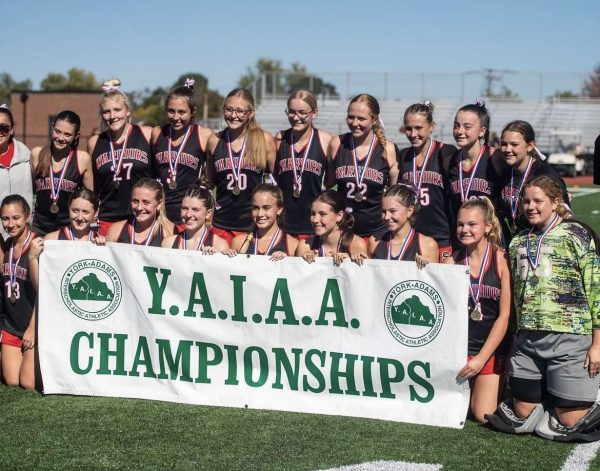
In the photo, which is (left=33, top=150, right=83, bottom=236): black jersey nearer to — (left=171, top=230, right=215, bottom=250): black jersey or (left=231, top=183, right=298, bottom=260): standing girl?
(left=171, top=230, right=215, bottom=250): black jersey

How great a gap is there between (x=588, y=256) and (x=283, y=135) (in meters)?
2.77

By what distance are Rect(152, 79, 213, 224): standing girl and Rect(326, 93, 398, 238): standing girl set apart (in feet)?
3.54

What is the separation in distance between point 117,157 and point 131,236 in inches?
35.2

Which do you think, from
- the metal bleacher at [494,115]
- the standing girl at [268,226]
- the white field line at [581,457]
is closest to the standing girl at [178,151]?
the standing girl at [268,226]

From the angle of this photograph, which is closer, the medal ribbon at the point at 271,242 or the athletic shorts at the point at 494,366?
the athletic shorts at the point at 494,366

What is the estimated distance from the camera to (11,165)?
6855 millimetres

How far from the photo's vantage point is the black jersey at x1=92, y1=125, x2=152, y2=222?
6730mm

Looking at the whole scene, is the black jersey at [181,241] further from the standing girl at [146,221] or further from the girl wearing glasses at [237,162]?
the girl wearing glasses at [237,162]

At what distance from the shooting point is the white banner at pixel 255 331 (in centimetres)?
531

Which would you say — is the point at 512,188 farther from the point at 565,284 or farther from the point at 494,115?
the point at 494,115

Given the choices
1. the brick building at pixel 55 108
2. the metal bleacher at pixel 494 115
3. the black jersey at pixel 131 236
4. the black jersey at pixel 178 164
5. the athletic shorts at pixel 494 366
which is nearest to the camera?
the athletic shorts at pixel 494 366

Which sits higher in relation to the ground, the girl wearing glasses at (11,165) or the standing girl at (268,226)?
the girl wearing glasses at (11,165)

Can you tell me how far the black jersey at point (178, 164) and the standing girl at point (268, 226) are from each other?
957mm

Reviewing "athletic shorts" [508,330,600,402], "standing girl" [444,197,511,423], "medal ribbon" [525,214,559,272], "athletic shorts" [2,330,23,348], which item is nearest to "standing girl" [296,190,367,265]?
"standing girl" [444,197,511,423]
